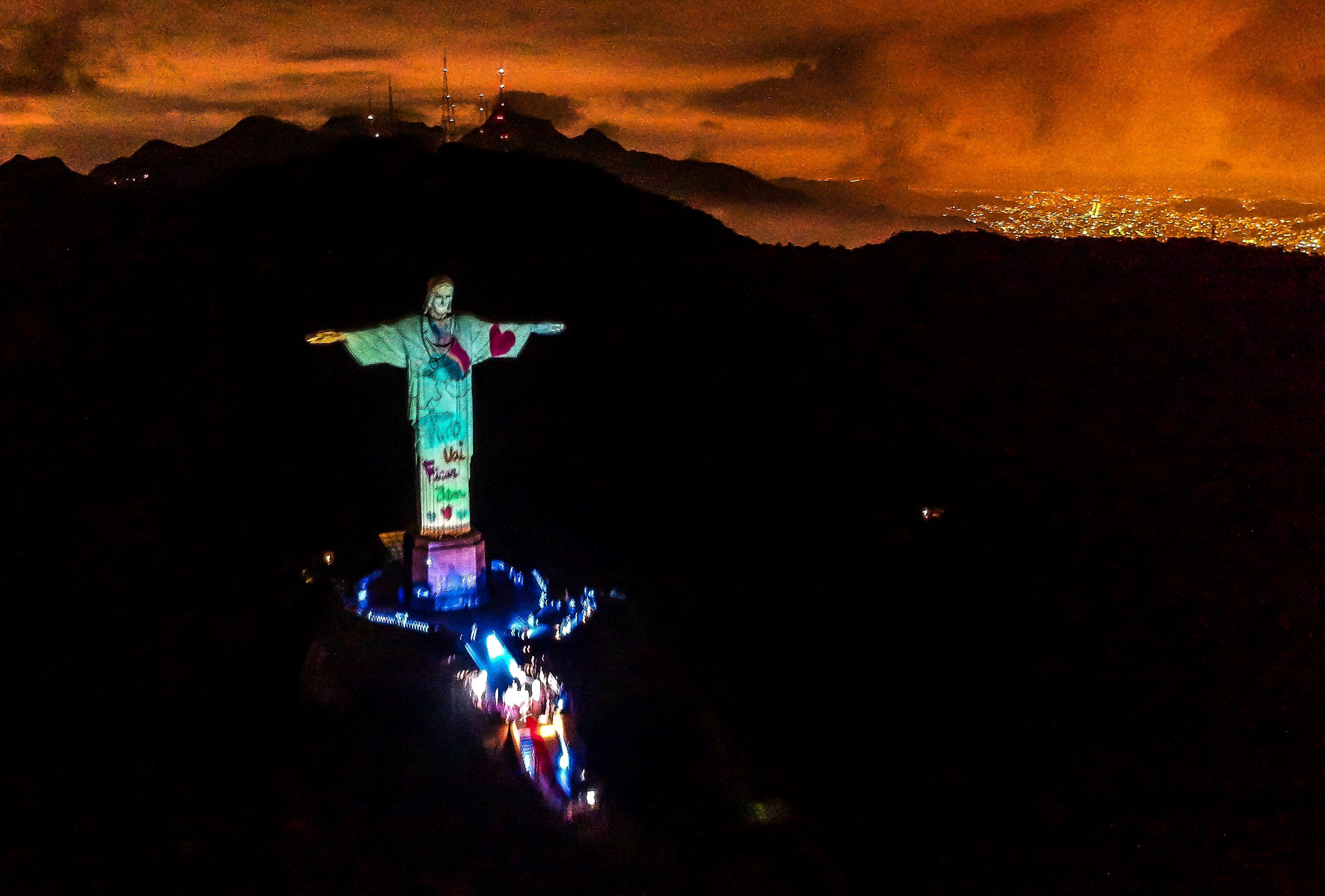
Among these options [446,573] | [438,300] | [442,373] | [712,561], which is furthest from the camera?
[712,561]

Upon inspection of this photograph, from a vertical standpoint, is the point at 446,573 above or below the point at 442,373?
below

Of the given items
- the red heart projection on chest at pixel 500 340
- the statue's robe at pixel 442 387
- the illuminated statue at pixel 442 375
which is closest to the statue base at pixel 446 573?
the illuminated statue at pixel 442 375

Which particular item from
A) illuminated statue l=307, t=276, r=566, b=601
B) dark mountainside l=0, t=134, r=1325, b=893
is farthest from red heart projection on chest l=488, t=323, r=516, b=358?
dark mountainside l=0, t=134, r=1325, b=893

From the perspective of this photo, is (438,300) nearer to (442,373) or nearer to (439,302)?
(439,302)

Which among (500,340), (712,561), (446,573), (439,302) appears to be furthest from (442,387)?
(712,561)

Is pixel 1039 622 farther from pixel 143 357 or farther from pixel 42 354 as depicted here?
pixel 42 354

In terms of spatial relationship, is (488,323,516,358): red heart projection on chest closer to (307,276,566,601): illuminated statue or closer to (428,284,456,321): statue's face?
(307,276,566,601): illuminated statue

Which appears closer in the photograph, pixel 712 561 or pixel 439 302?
pixel 439 302
